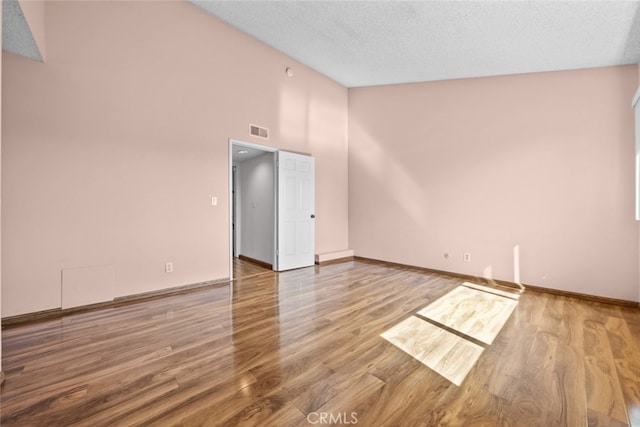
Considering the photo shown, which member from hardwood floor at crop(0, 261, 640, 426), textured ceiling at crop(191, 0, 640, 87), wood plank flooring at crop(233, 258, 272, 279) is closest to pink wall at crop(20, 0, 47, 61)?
textured ceiling at crop(191, 0, 640, 87)

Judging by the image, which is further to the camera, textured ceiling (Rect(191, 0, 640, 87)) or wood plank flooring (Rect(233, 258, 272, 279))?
wood plank flooring (Rect(233, 258, 272, 279))

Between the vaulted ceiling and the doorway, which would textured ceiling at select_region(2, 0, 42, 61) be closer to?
the vaulted ceiling

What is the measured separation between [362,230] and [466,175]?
2.26 meters

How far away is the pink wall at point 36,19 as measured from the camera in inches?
96.9

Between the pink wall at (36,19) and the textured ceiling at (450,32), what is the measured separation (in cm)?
175

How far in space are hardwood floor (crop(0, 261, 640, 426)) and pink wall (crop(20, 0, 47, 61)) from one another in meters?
2.70

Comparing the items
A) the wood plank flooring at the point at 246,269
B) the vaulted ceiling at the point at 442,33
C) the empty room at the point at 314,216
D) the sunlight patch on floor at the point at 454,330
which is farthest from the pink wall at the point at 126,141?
the sunlight patch on floor at the point at 454,330

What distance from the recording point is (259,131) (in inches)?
190

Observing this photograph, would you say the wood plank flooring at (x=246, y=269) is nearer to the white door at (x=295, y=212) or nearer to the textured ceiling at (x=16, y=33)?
the white door at (x=295, y=212)

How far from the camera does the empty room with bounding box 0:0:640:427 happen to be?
191cm

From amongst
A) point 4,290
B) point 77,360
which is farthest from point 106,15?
point 77,360

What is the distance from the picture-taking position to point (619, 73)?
3.82 meters

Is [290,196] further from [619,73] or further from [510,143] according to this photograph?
[619,73]

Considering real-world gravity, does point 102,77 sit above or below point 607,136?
above
